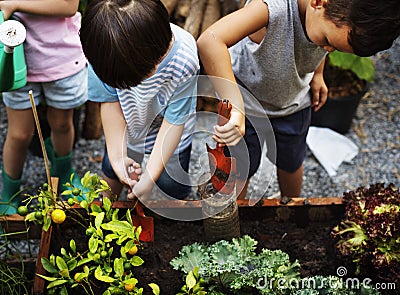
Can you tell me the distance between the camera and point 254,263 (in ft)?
5.19

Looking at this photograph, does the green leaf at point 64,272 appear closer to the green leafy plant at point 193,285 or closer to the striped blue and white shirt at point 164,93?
the green leafy plant at point 193,285

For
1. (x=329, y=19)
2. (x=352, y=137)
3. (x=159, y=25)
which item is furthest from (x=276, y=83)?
(x=352, y=137)

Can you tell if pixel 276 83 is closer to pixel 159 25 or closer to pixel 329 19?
pixel 329 19

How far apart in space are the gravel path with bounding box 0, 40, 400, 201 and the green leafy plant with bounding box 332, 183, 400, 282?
77cm

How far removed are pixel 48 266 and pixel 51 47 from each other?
880 mm

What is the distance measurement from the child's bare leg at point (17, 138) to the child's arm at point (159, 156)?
722 mm

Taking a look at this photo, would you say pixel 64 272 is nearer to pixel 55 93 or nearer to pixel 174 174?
pixel 174 174

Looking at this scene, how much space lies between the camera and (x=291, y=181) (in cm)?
221

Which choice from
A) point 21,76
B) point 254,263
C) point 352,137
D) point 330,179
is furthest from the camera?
point 352,137

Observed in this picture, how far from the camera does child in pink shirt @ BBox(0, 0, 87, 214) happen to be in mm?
1952

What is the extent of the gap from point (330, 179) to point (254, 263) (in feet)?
3.96

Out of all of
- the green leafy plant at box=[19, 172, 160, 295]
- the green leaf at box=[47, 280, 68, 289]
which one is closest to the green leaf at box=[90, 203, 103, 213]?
the green leafy plant at box=[19, 172, 160, 295]

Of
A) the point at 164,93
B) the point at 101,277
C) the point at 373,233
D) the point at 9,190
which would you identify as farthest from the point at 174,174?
the point at 9,190

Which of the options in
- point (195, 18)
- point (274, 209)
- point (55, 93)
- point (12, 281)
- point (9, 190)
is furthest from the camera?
point (195, 18)
